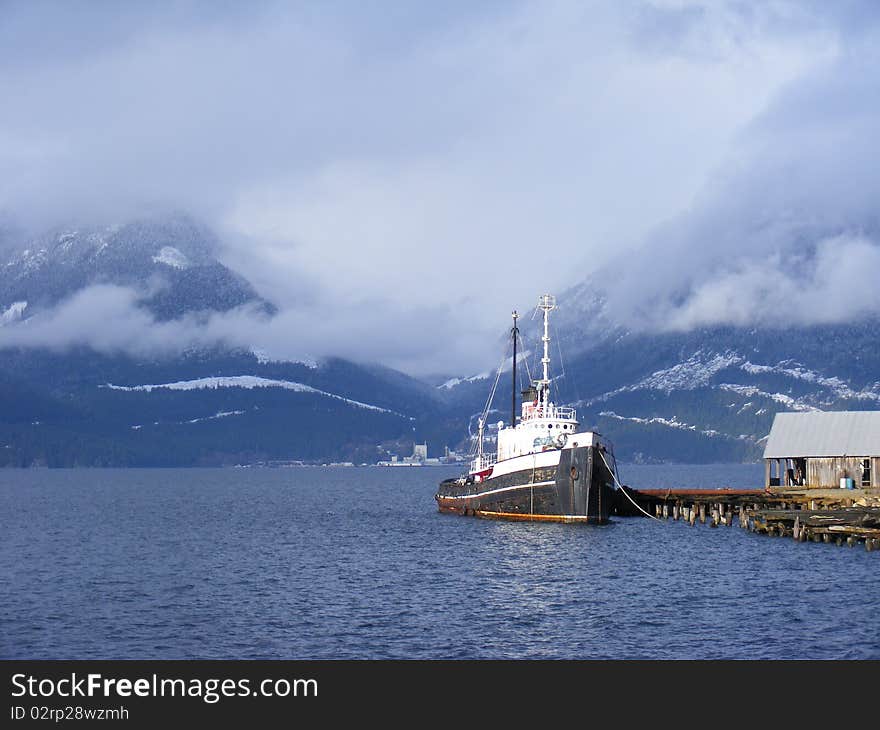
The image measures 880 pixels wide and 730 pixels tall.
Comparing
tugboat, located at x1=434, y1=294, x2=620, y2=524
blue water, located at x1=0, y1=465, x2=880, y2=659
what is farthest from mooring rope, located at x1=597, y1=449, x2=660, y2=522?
blue water, located at x1=0, y1=465, x2=880, y2=659

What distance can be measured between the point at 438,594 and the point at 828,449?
60.2 m

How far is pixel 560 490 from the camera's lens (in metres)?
101

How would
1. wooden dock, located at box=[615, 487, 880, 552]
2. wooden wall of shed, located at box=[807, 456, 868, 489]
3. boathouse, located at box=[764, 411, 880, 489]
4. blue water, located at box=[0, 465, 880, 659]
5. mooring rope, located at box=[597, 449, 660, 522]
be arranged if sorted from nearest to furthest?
1. blue water, located at box=[0, 465, 880, 659]
2. wooden dock, located at box=[615, 487, 880, 552]
3. mooring rope, located at box=[597, 449, 660, 522]
4. boathouse, located at box=[764, 411, 880, 489]
5. wooden wall of shed, located at box=[807, 456, 868, 489]

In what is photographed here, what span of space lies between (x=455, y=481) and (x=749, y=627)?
250 ft

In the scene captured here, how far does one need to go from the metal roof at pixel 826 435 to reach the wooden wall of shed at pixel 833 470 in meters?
0.75

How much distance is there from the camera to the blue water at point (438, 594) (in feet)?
160

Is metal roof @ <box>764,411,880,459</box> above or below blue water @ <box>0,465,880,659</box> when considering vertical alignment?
above

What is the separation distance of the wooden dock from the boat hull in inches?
511

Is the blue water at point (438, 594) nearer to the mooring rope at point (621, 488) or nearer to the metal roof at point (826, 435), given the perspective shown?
the mooring rope at point (621, 488)

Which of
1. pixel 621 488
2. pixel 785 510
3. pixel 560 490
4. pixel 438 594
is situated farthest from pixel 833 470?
pixel 438 594

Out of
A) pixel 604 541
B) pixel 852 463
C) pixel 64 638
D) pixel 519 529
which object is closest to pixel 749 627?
pixel 64 638

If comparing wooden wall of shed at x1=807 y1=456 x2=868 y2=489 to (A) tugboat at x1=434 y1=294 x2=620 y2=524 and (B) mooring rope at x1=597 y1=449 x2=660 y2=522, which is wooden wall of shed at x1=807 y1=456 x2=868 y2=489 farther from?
(A) tugboat at x1=434 y1=294 x2=620 y2=524

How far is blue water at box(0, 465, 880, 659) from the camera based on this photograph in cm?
4862

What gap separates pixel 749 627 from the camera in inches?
2050
